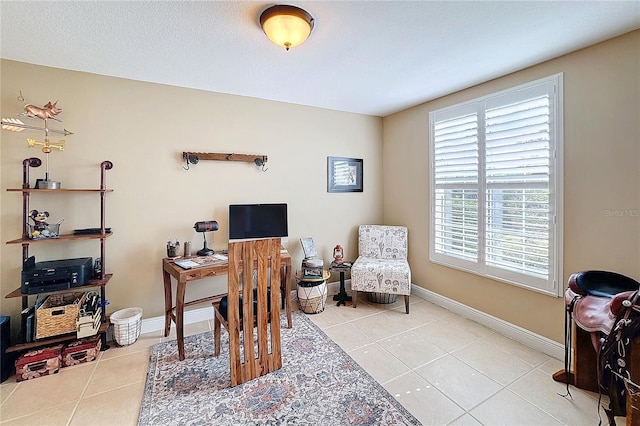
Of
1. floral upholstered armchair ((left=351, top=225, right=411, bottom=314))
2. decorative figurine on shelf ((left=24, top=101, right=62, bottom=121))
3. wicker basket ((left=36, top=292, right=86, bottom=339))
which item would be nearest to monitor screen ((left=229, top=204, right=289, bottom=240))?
floral upholstered armchair ((left=351, top=225, right=411, bottom=314))

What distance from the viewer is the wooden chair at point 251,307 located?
1.95m

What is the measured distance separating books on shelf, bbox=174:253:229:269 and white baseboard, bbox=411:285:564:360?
8.30 feet

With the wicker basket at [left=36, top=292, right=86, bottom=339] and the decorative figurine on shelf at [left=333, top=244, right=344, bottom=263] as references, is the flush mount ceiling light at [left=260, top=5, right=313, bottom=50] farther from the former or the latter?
the wicker basket at [left=36, top=292, right=86, bottom=339]

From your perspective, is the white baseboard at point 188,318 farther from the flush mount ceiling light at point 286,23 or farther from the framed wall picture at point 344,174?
the flush mount ceiling light at point 286,23

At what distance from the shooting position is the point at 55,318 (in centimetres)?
221

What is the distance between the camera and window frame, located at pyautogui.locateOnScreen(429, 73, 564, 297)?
2.28m

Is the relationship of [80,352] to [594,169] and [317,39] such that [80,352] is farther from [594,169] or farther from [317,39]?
[594,169]

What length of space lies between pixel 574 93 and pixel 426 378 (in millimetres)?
2485

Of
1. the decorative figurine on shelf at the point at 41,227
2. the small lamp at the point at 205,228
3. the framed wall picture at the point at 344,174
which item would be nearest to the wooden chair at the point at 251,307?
the small lamp at the point at 205,228

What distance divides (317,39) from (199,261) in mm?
2069

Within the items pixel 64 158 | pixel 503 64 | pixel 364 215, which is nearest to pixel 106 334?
pixel 64 158

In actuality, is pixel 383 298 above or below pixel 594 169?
below

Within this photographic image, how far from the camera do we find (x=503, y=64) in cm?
239

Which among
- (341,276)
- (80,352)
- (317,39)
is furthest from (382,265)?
(80,352)
